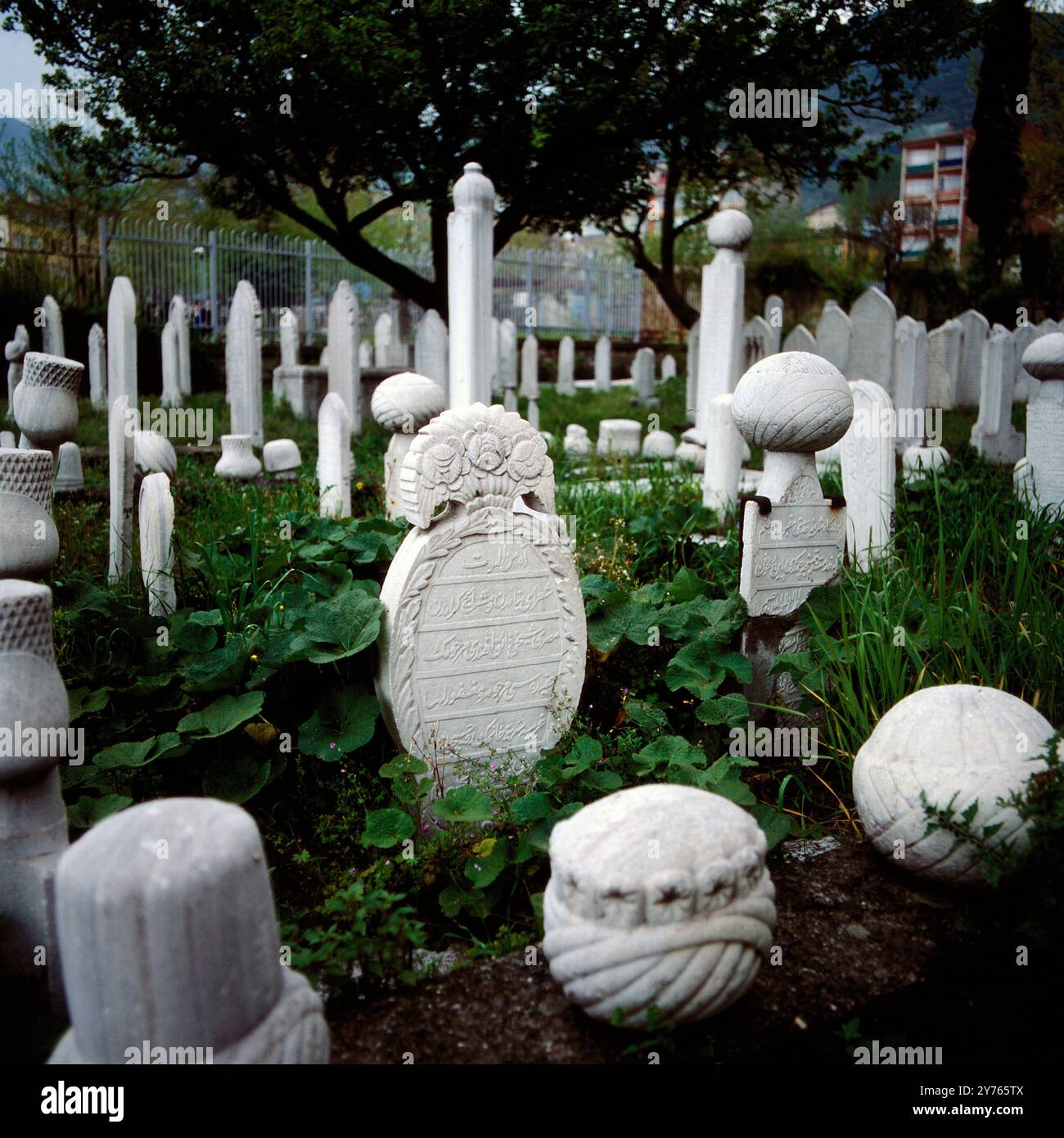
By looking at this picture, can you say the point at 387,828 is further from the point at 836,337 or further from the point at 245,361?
the point at 836,337

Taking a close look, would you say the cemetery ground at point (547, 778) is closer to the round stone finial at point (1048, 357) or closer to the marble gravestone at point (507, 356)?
the round stone finial at point (1048, 357)

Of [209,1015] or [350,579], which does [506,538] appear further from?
[209,1015]

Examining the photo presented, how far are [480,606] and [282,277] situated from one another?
58.6ft

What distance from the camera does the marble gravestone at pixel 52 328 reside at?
503 inches

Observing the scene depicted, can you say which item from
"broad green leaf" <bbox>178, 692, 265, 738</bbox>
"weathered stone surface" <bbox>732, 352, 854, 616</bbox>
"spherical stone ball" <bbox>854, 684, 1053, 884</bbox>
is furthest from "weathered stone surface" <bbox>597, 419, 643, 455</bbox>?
"spherical stone ball" <bbox>854, 684, 1053, 884</bbox>

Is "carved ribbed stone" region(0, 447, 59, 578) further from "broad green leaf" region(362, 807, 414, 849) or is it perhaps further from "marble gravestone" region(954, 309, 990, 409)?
"marble gravestone" region(954, 309, 990, 409)

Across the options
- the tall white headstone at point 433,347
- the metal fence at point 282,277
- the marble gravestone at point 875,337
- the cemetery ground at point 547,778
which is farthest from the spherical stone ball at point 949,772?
the metal fence at point 282,277

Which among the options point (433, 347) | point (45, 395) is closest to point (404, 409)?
point (45, 395)

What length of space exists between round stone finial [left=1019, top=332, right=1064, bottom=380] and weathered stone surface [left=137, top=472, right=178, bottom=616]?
4591mm

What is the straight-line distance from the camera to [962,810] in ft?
8.48

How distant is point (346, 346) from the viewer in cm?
1195

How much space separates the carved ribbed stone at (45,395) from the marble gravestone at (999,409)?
8.97 metres

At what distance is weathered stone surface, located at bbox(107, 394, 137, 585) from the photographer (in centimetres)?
500
